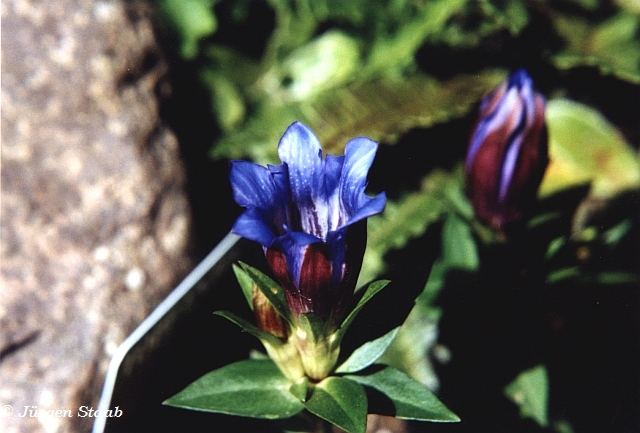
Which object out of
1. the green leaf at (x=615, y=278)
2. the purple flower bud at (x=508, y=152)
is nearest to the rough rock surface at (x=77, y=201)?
the purple flower bud at (x=508, y=152)

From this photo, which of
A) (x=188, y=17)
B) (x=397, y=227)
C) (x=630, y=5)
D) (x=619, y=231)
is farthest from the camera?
(x=630, y=5)

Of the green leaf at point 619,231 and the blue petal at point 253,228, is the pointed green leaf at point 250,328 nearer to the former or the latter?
the blue petal at point 253,228

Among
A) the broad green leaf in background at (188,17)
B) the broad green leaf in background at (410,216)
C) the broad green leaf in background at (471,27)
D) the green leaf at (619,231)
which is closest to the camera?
the green leaf at (619,231)

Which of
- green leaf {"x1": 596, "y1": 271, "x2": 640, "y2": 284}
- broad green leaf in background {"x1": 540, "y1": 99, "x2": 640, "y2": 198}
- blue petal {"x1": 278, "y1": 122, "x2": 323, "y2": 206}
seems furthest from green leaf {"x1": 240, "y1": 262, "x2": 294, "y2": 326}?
broad green leaf in background {"x1": 540, "y1": 99, "x2": 640, "y2": 198}

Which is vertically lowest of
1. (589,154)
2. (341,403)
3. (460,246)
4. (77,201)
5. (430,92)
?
(341,403)

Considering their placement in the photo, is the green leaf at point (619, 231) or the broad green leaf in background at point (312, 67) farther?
the broad green leaf in background at point (312, 67)

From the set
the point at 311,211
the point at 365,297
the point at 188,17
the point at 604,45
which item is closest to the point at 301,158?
the point at 311,211

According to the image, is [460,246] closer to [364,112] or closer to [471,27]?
[364,112]
